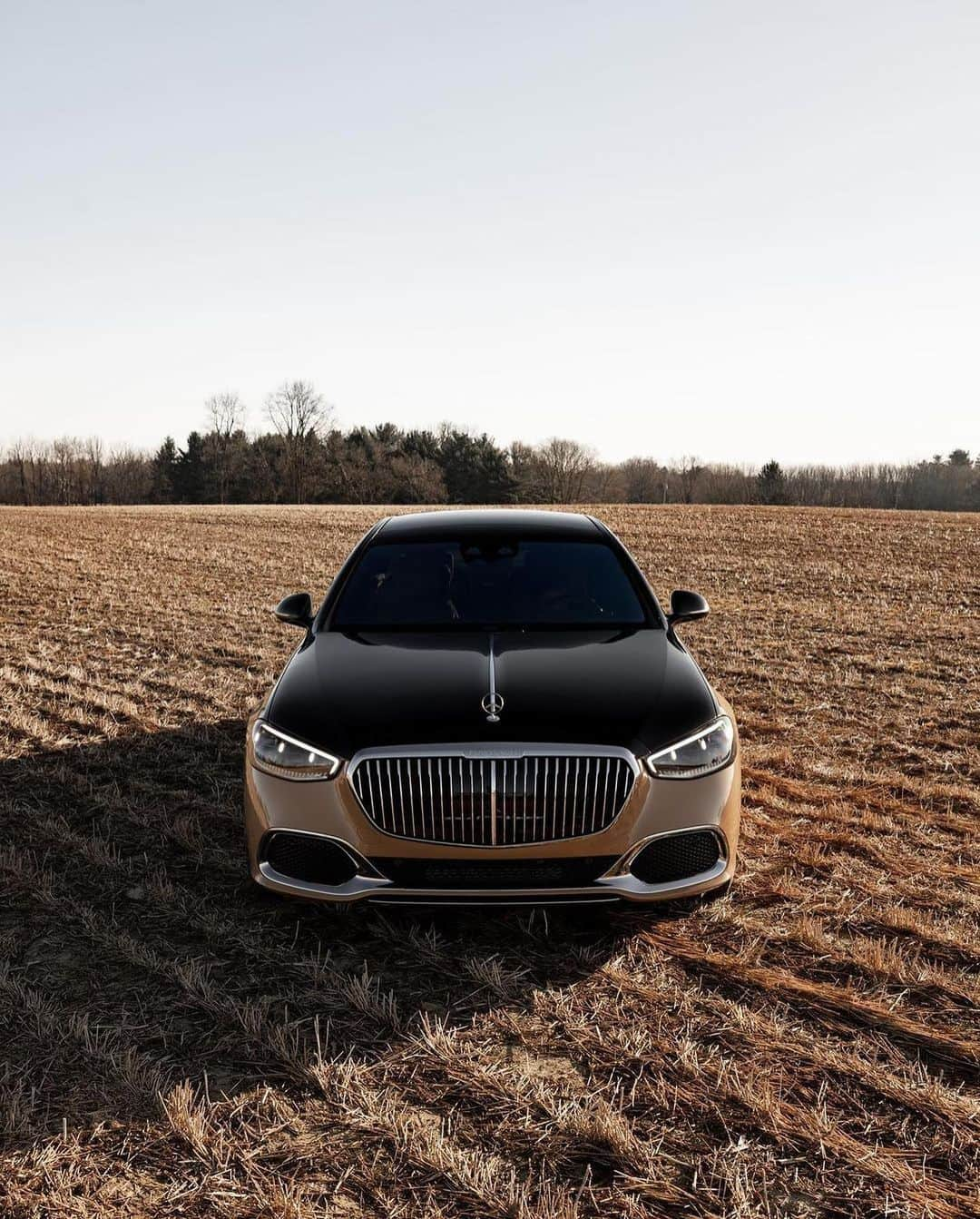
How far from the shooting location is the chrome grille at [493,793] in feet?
11.3

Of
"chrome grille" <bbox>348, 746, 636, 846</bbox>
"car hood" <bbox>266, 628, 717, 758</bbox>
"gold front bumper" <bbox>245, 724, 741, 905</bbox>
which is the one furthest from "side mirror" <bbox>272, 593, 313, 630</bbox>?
"chrome grille" <bbox>348, 746, 636, 846</bbox>

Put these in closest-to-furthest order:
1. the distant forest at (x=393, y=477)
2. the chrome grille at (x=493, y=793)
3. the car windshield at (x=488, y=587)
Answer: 1. the chrome grille at (x=493, y=793)
2. the car windshield at (x=488, y=587)
3. the distant forest at (x=393, y=477)

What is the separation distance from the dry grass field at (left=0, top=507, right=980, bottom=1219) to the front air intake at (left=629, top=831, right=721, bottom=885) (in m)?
0.38

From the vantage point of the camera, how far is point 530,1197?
2.46m

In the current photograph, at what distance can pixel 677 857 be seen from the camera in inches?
142

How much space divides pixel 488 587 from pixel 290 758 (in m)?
1.91

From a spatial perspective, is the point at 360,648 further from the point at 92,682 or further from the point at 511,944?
the point at 92,682

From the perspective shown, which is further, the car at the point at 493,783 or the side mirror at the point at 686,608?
the side mirror at the point at 686,608

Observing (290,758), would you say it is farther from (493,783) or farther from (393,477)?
(393,477)

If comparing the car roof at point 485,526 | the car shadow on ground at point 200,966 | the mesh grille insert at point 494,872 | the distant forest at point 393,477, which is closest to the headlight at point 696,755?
the mesh grille insert at point 494,872

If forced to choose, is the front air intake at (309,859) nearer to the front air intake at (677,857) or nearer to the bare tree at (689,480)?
the front air intake at (677,857)

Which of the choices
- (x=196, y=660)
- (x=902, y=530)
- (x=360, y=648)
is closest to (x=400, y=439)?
(x=902, y=530)

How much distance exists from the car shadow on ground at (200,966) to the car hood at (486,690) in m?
0.71

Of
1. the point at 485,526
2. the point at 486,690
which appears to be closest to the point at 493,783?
the point at 486,690
